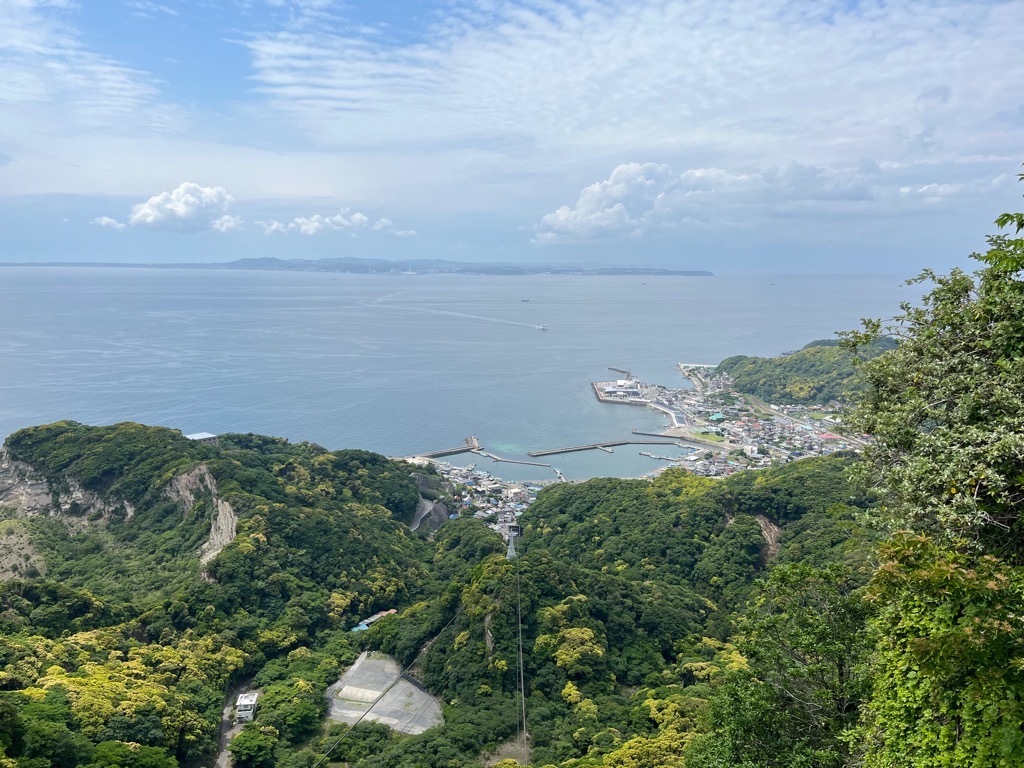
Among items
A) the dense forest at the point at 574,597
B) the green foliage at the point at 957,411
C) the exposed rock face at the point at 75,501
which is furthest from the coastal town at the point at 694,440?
the green foliage at the point at 957,411

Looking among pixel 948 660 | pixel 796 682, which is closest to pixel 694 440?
pixel 796 682

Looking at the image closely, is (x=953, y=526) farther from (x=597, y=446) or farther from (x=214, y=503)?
(x=597, y=446)

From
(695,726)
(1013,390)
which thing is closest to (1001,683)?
(1013,390)

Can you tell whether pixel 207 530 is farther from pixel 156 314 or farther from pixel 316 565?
pixel 156 314

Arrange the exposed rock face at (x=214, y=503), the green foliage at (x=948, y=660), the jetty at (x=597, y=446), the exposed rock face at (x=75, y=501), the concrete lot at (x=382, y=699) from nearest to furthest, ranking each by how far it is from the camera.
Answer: the green foliage at (x=948, y=660), the concrete lot at (x=382, y=699), the exposed rock face at (x=214, y=503), the exposed rock face at (x=75, y=501), the jetty at (x=597, y=446)

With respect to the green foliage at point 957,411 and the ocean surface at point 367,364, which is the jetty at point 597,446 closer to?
the ocean surface at point 367,364
